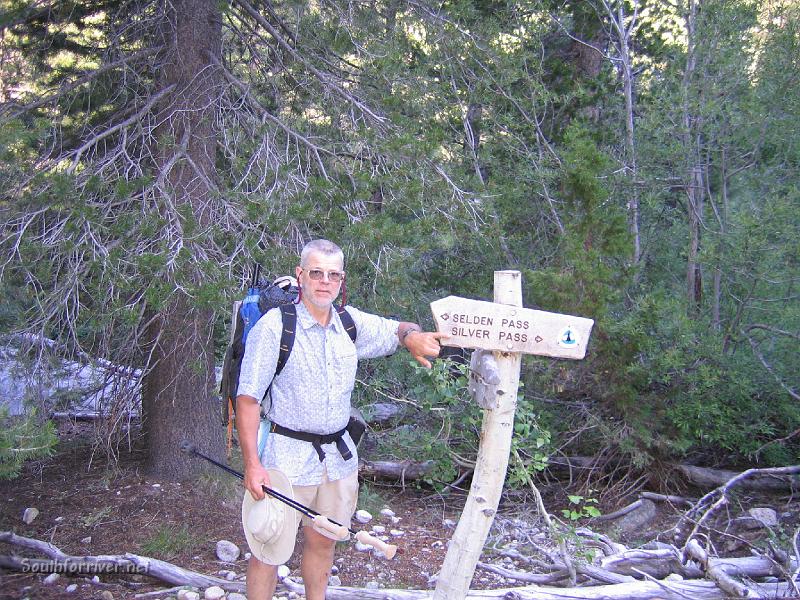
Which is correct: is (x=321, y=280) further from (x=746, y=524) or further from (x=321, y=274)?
(x=746, y=524)

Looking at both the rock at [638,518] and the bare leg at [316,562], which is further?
the rock at [638,518]

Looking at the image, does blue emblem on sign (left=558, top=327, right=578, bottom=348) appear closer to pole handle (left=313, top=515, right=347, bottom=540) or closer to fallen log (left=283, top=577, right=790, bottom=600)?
pole handle (left=313, top=515, right=347, bottom=540)

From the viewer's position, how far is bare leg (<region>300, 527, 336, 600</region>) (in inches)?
149

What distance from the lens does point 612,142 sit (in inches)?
343

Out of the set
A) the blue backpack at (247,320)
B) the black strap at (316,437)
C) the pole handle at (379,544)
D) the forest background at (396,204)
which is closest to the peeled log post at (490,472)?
the pole handle at (379,544)

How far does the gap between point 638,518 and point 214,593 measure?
3656 millimetres

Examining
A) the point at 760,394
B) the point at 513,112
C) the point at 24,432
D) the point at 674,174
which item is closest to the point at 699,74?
the point at 674,174

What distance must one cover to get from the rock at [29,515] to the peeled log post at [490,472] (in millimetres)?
3842

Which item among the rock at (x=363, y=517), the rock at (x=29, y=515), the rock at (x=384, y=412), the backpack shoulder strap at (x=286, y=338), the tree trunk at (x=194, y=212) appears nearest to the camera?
the backpack shoulder strap at (x=286, y=338)

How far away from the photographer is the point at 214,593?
4.72 metres

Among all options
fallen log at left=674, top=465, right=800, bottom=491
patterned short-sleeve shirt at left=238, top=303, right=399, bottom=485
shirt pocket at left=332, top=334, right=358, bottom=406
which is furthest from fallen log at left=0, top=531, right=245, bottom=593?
fallen log at left=674, top=465, right=800, bottom=491

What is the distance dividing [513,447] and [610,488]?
2.46 metres

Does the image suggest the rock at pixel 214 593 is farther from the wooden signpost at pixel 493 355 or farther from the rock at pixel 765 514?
the rock at pixel 765 514

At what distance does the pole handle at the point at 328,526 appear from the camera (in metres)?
3.41
